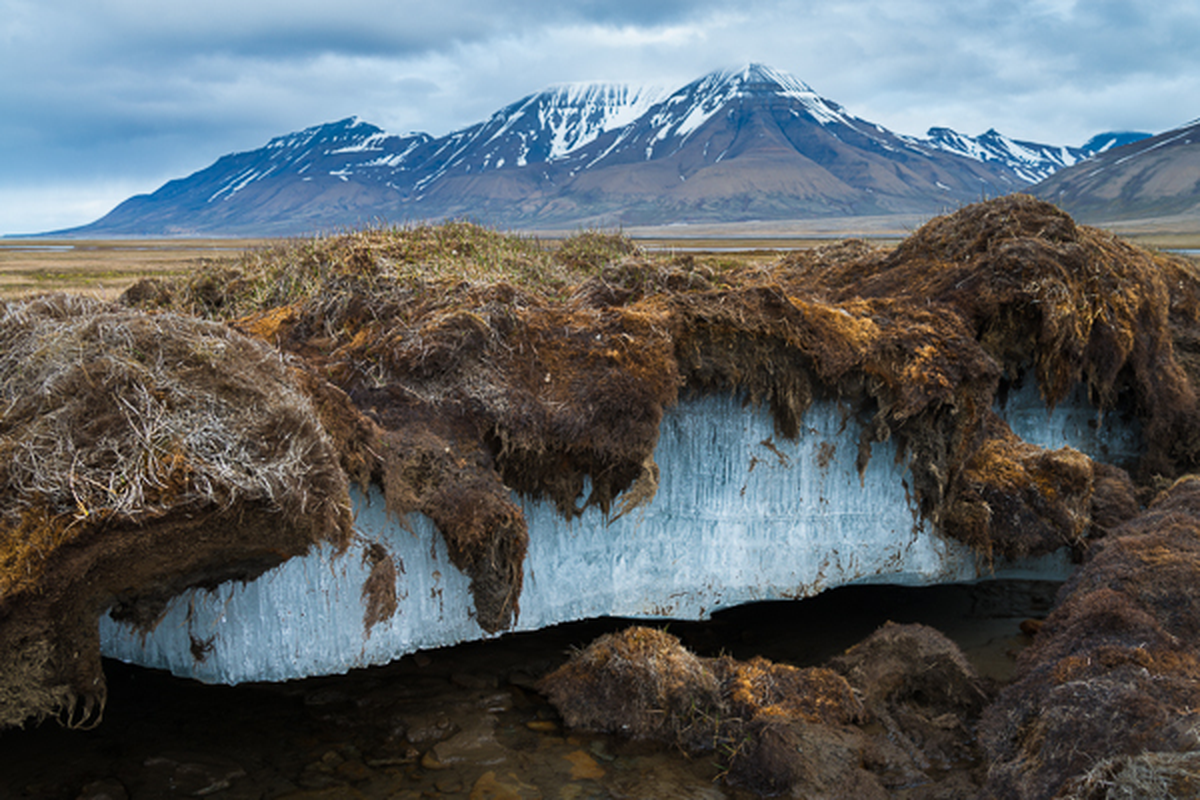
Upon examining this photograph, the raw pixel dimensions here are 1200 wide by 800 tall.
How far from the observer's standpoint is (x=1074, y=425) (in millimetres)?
10797

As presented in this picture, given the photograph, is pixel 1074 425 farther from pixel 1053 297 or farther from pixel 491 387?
pixel 491 387

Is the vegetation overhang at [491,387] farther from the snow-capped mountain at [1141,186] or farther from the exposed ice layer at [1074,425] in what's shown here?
the snow-capped mountain at [1141,186]

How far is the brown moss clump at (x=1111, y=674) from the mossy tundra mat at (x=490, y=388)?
5.62ft

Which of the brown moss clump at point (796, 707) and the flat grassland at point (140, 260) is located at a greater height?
the flat grassland at point (140, 260)

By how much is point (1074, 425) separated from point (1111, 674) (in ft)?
21.2

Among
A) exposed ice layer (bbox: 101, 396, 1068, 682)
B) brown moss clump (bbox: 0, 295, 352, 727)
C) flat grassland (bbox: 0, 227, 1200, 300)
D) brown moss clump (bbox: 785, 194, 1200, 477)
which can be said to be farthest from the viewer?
flat grassland (bbox: 0, 227, 1200, 300)

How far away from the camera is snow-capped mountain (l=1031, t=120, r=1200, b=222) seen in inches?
6250

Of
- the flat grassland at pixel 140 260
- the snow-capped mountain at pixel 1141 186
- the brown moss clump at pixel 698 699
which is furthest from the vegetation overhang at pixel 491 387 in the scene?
the snow-capped mountain at pixel 1141 186

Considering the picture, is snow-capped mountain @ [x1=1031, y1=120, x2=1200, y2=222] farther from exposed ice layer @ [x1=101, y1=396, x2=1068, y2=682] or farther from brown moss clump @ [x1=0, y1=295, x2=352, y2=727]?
brown moss clump @ [x1=0, y1=295, x2=352, y2=727]

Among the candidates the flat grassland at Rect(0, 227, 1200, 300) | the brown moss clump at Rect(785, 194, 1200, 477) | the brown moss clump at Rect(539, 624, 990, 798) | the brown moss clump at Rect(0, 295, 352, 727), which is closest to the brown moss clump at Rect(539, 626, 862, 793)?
the brown moss clump at Rect(539, 624, 990, 798)

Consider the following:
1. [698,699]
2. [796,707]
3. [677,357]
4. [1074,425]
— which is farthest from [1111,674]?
[1074,425]

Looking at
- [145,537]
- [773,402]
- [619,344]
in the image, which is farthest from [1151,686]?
[145,537]

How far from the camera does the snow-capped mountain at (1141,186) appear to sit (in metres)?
159

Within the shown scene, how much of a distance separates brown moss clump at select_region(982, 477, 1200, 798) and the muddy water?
1.55 metres
